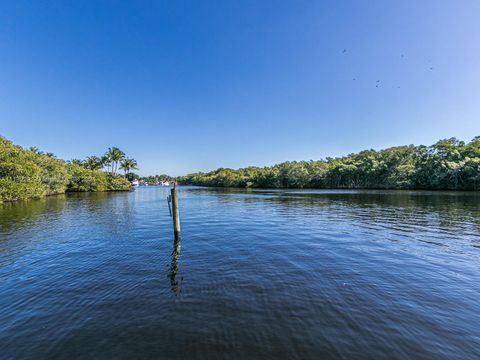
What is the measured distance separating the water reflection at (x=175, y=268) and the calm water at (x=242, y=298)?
87mm

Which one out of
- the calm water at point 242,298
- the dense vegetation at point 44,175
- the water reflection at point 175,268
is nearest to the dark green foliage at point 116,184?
the dense vegetation at point 44,175

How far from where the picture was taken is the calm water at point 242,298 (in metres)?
5.39

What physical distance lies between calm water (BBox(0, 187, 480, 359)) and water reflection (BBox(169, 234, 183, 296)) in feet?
0.29

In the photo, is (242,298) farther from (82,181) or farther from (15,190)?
(82,181)

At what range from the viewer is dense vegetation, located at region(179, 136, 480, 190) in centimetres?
7512

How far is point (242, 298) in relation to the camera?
7598 mm

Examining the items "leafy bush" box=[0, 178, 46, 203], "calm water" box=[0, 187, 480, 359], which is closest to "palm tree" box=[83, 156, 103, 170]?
"leafy bush" box=[0, 178, 46, 203]

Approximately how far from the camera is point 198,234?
57.6 ft

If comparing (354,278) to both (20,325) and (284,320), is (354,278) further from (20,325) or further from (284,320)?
(20,325)

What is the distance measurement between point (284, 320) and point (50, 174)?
7573 centimetres

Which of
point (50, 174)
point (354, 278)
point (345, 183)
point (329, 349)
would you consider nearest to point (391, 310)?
point (354, 278)

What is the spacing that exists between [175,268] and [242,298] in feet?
13.7

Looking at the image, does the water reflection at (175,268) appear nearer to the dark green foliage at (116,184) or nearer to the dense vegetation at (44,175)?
the dense vegetation at (44,175)

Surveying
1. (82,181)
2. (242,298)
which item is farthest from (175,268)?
(82,181)
